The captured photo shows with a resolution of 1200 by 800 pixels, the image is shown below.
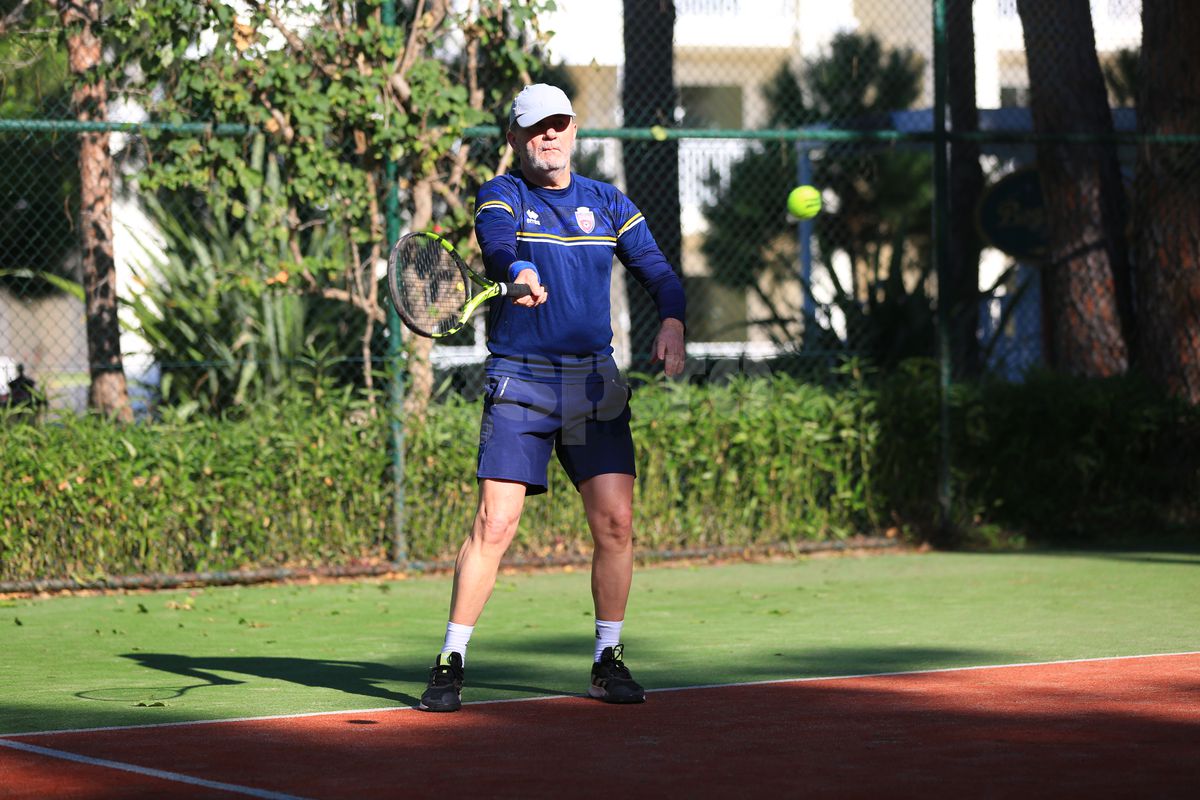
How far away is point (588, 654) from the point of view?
698cm

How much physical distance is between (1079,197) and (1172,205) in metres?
0.62

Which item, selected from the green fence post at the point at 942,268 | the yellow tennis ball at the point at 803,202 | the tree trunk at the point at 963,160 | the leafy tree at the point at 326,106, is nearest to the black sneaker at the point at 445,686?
the leafy tree at the point at 326,106

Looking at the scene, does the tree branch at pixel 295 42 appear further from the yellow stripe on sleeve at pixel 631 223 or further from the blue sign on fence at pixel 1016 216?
the blue sign on fence at pixel 1016 216

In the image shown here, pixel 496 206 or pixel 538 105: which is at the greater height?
pixel 538 105

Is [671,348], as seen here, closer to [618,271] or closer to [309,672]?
[309,672]


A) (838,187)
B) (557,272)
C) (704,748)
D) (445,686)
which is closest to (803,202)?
(557,272)

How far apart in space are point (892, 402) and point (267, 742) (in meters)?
6.43

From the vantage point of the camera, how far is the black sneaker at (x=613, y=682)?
566 centimetres

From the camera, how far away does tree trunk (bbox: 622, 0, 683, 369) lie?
13.2 m

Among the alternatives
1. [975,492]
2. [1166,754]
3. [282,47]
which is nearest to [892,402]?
[975,492]

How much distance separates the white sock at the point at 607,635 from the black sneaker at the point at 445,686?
491 mm

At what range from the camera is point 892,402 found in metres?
10.8

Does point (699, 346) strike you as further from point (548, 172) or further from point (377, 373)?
point (548, 172)

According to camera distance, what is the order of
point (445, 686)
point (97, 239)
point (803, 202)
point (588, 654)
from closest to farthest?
point (445, 686)
point (588, 654)
point (803, 202)
point (97, 239)
